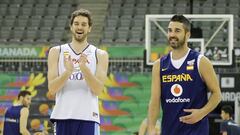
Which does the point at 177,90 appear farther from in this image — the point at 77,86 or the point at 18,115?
the point at 18,115

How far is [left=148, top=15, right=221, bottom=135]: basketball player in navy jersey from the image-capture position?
5.27 meters

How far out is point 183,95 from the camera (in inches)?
209

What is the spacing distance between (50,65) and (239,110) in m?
11.6

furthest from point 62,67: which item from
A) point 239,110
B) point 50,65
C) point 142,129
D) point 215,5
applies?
point 215,5

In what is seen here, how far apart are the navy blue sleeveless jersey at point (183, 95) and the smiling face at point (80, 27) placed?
80cm

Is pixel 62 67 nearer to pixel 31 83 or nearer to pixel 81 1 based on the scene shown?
pixel 31 83

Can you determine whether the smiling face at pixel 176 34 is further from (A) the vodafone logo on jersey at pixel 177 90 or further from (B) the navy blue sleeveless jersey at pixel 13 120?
(B) the navy blue sleeveless jersey at pixel 13 120

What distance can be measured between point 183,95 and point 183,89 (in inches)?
2.1

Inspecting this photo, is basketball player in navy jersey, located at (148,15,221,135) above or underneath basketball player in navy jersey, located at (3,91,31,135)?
above

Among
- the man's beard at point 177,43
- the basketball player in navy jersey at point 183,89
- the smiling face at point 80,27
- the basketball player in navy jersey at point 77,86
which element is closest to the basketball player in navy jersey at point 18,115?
the basketball player in navy jersey at point 77,86

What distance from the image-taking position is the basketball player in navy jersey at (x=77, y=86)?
5.35m

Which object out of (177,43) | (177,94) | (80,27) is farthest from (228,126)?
(80,27)

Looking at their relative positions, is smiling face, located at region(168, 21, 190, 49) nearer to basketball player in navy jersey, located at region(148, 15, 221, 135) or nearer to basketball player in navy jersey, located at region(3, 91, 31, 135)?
basketball player in navy jersey, located at region(148, 15, 221, 135)

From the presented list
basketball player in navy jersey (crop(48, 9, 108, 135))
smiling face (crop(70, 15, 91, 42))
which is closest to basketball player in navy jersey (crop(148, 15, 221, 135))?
basketball player in navy jersey (crop(48, 9, 108, 135))
